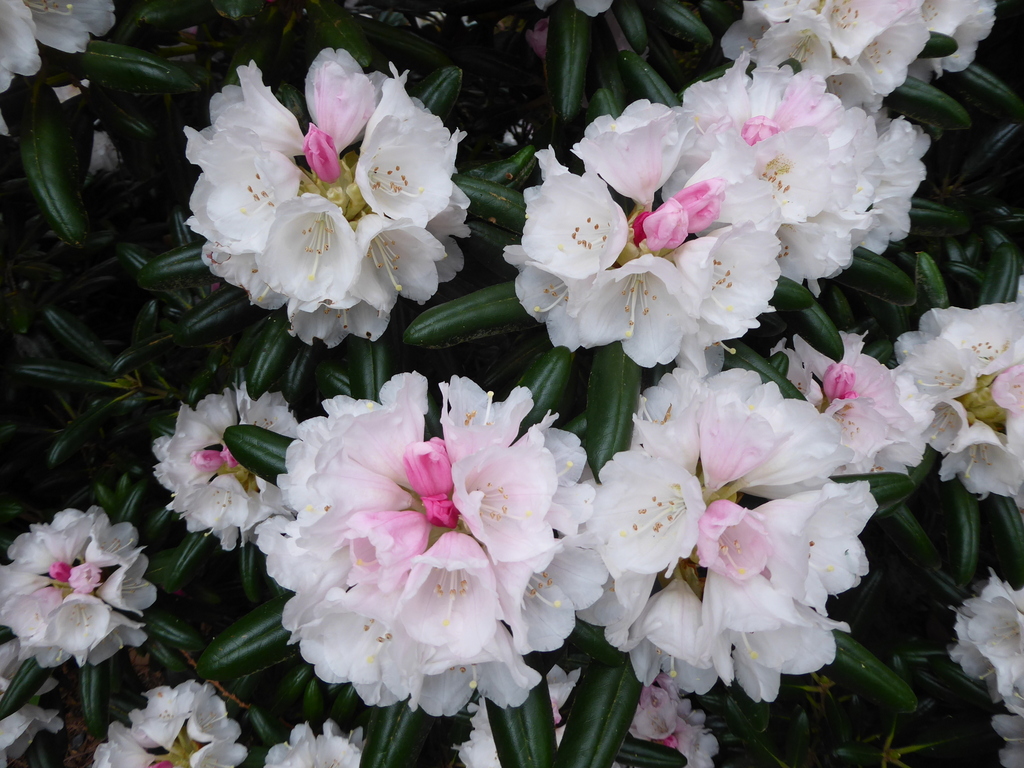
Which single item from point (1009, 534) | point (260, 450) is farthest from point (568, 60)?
point (1009, 534)

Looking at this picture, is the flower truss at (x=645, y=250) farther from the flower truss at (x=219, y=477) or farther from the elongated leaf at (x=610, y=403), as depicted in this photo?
the flower truss at (x=219, y=477)

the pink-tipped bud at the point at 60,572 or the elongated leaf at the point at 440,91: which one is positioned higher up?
the elongated leaf at the point at 440,91

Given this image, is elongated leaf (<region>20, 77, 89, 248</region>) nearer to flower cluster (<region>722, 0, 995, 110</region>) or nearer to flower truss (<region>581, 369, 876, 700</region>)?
flower truss (<region>581, 369, 876, 700</region>)

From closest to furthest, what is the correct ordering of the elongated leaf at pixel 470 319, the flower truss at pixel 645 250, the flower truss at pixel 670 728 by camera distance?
the flower truss at pixel 645 250 → the elongated leaf at pixel 470 319 → the flower truss at pixel 670 728

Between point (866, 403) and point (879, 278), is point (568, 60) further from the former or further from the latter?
point (866, 403)

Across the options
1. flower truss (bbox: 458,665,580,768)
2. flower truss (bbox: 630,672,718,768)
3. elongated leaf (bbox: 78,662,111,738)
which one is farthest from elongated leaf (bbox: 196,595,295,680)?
flower truss (bbox: 630,672,718,768)

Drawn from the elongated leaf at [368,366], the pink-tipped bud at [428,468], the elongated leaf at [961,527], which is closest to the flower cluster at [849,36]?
the elongated leaf at [961,527]
